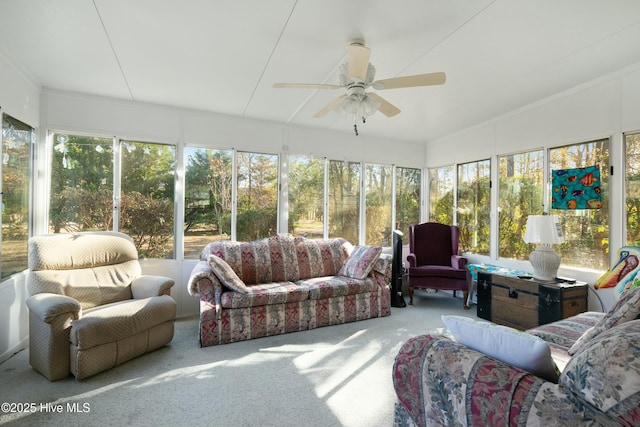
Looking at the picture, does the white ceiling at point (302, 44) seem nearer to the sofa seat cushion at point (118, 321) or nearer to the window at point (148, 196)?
the window at point (148, 196)

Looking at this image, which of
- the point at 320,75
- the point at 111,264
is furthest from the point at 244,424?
the point at 320,75

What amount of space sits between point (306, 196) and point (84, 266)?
280 centimetres

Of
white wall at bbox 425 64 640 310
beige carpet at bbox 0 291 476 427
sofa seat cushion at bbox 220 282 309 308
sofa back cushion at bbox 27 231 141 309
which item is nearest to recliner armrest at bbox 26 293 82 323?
sofa back cushion at bbox 27 231 141 309

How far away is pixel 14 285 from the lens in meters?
2.83

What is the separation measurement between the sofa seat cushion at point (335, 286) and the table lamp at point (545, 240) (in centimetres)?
173

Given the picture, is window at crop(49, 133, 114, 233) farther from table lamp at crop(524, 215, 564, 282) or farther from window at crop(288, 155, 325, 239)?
table lamp at crop(524, 215, 564, 282)

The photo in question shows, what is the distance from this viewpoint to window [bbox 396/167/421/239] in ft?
18.1

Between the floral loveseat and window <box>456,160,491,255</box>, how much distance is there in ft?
5.33

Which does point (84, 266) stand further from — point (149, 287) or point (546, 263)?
point (546, 263)

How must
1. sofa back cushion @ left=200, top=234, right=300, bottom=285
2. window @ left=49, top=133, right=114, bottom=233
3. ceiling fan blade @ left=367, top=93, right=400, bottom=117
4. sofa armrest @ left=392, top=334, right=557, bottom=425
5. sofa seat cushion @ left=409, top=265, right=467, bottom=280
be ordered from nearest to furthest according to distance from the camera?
sofa armrest @ left=392, top=334, right=557, bottom=425 → ceiling fan blade @ left=367, top=93, right=400, bottom=117 → window @ left=49, top=133, right=114, bottom=233 → sofa back cushion @ left=200, top=234, right=300, bottom=285 → sofa seat cushion @ left=409, top=265, right=467, bottom=280

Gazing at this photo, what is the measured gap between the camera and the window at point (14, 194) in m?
2.75

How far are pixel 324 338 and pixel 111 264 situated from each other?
2259mm

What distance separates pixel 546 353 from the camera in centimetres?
111

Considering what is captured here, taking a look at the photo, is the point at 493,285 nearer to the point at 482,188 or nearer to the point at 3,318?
the point at 482,188
